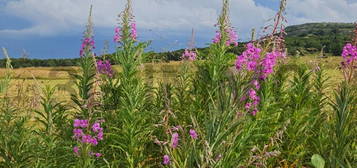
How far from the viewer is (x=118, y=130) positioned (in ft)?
20.2

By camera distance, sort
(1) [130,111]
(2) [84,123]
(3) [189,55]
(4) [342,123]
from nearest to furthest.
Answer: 1. (4) [342,123]
2. (2) [84,123]
3. (1) [130,111]
4. (3) [189,55]

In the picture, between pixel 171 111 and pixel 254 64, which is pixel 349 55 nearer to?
pixel 254 64

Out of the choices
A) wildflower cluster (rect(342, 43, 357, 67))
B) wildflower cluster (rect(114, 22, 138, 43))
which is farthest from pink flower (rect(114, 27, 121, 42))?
wildflower cluster (rect(342, 43, 357, 67))

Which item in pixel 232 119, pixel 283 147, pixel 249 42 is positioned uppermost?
pixel 249 42

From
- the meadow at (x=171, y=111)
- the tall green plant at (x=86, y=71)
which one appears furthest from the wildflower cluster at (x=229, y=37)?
the tall green plant at (x=86, y=71)

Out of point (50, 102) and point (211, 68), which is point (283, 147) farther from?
point (50, 102)

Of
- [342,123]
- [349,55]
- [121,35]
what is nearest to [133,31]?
[121,35]

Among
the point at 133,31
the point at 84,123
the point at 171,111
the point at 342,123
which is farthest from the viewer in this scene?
the point at 133,31

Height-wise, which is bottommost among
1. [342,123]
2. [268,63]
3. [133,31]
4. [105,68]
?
[342,123]

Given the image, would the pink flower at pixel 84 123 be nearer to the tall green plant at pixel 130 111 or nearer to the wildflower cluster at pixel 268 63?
the tall green plant at pixel 130 111

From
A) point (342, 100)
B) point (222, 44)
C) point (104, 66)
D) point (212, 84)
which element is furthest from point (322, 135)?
point (104, 66)

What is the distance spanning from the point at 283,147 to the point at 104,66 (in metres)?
3.37

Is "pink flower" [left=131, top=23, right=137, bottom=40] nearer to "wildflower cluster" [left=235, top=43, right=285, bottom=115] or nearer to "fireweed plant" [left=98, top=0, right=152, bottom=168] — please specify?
"fireweed plant" [left=98, top=0, right=152, bottom=168]

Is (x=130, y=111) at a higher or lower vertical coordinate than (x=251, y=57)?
lower
